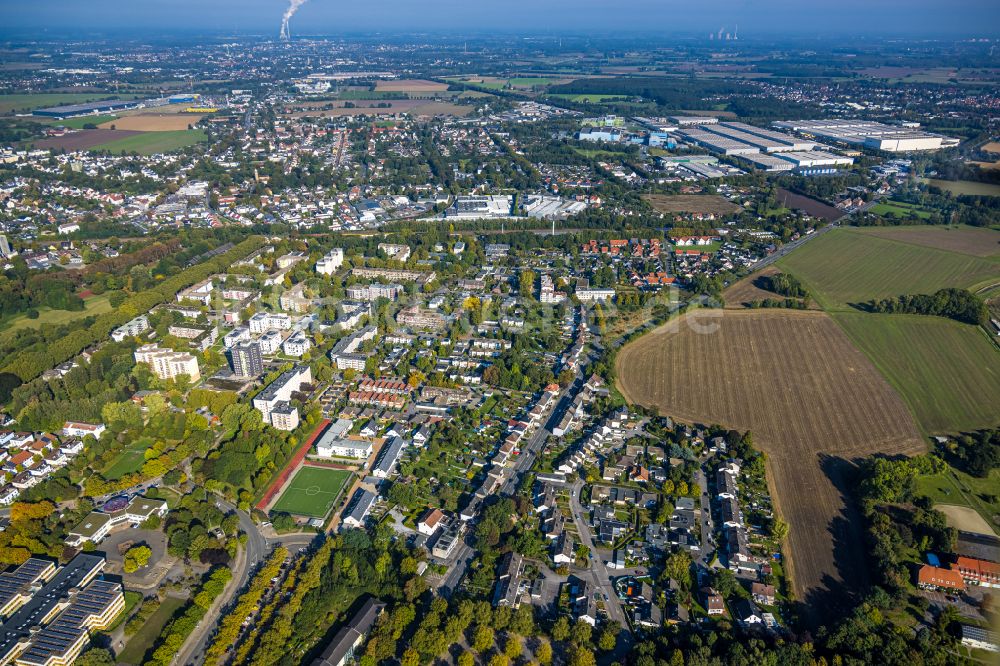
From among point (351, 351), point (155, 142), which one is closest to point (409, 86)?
point (155, 142)

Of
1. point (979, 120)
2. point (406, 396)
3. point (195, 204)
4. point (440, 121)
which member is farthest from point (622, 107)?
point (406, 396)

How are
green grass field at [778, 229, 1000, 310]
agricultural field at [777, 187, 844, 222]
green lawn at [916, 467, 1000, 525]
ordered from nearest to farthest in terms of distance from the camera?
green lawn at [916, 467, 1000, 525] → green grass field at [778, 229, 1000, 310] → agricultural field at [777, 187, 844, 222]

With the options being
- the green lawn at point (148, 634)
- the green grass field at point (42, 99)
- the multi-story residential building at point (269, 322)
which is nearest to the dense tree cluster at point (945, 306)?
the multi-story residential building at point (269, 322)

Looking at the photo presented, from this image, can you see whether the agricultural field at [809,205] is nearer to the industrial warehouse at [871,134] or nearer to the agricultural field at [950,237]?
the agricultural field at [950,237]

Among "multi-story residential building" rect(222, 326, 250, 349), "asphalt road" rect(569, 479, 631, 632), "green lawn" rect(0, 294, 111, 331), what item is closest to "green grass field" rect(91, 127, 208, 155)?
"green lawn" rect(0, 294, 111, 331)

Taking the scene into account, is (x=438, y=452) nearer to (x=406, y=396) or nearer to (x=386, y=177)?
(x=406, y=396)

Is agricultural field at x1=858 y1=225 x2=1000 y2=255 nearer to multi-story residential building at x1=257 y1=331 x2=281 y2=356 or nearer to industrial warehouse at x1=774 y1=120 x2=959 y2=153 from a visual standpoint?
industrial warehouse at x1=774 y1=120 x2=959 y2=153
